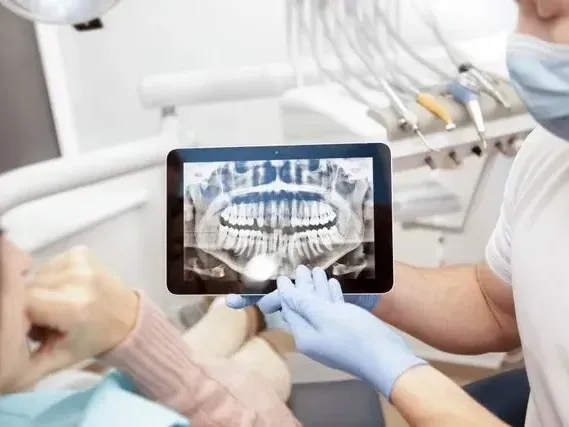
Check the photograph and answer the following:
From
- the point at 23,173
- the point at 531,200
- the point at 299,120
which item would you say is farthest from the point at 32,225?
the point at 531,200

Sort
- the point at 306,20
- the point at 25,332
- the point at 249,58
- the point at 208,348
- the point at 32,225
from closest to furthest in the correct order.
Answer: the point at 25,332 < the point at 208,348 < the point at 32,225 < the point at 306,20 < the point at 249,58

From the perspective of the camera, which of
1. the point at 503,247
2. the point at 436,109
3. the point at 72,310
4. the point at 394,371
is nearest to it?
the point at 72,310

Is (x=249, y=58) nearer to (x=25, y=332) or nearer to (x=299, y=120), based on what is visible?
(x=299, y=120)

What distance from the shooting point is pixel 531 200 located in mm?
717

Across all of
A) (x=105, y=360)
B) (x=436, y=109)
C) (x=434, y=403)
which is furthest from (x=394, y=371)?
(x=436, y=109)

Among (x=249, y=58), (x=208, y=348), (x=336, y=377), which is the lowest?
(x=336, y=377)

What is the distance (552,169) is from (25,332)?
504mm

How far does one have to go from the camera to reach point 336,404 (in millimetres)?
994

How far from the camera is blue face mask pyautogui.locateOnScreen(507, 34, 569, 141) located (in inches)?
23.2

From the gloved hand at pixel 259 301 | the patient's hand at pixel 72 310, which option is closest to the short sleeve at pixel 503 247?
the gloved hand at pixel 259 301

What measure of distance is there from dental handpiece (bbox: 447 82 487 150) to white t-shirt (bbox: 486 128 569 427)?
14 centimetres

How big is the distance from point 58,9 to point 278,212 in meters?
0.32

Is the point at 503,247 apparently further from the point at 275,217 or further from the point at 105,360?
the point at 105,360

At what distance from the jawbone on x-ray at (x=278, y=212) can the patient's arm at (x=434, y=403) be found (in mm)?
117
